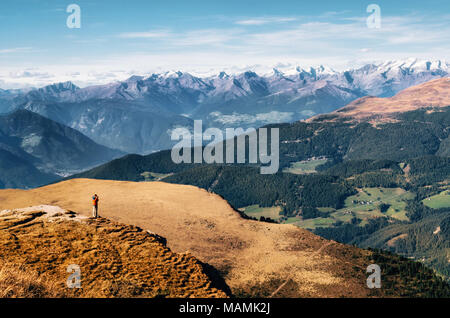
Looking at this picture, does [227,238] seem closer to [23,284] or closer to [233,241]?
[233,241]

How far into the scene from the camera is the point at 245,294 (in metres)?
74.8

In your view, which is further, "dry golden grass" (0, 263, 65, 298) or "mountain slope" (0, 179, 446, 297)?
"mountain slope" (0, 179, 446, 297)

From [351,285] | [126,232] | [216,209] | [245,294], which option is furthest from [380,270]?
[126,232]

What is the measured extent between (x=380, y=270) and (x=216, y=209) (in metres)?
49.6

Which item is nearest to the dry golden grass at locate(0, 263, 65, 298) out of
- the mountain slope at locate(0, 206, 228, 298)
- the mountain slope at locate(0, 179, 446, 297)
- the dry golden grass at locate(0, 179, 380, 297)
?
the mountain slope at locate(0, 206, 228, 298)

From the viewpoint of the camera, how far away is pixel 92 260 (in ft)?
175

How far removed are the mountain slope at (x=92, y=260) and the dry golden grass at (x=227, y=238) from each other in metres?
1.79

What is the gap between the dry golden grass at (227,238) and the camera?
8138 centimetres

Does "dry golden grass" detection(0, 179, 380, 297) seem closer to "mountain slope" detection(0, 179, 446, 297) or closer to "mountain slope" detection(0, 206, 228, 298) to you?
"mountain slope" detection(0, 179, 446, 297)

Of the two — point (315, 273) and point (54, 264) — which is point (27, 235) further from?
point (315, 273)

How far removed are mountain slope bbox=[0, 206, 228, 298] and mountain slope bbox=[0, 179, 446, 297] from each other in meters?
23.5

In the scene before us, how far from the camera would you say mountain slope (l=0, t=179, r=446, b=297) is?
268 ft

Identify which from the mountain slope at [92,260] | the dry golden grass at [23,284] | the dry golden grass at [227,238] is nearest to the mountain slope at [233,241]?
the dry golden grass at [227,238]

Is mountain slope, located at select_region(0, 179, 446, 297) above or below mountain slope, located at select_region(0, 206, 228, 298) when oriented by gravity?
below
